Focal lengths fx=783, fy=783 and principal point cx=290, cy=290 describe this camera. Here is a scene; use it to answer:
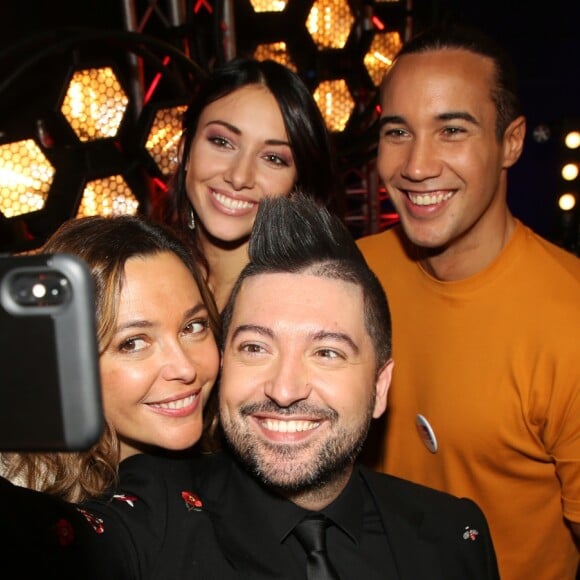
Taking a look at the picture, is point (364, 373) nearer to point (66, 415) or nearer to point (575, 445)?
point (575, 445)

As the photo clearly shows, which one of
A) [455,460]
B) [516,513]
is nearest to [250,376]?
[455,460]

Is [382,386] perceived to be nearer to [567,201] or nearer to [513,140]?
[513,140]

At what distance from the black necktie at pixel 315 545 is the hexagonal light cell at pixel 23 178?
1724 mm

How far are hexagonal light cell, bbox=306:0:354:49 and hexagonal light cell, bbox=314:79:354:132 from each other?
24cm

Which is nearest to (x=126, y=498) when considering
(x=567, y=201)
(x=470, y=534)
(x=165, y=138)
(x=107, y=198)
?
(x=470, y=534)

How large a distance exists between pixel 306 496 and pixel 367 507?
0.63ft

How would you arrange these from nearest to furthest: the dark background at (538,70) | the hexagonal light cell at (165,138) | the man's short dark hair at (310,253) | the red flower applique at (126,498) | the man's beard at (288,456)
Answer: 1. the red flower applique at (126,498)
2. the man's beard at (288,456)
3. the man's short dark hair at (310,253)
4. the hexagonal light cell at (165,138)
5. the dark background at (538,70)

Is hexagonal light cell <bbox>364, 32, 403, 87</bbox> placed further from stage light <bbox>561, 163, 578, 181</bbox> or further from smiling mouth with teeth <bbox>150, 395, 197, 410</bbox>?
smiling mouth with teeth <bbox>150, 395, 197, 410</bbox>

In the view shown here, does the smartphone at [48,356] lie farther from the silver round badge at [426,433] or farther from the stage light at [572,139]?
the stage light at [572,139]

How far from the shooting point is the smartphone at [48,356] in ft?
2.45

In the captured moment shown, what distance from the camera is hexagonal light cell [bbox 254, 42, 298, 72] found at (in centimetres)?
404

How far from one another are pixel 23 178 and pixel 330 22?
2.21 m

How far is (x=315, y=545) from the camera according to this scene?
5.16 ft

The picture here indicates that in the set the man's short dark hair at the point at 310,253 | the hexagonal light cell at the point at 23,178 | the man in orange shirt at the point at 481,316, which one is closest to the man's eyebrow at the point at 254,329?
the man's short dark hair at the point at 310,253
